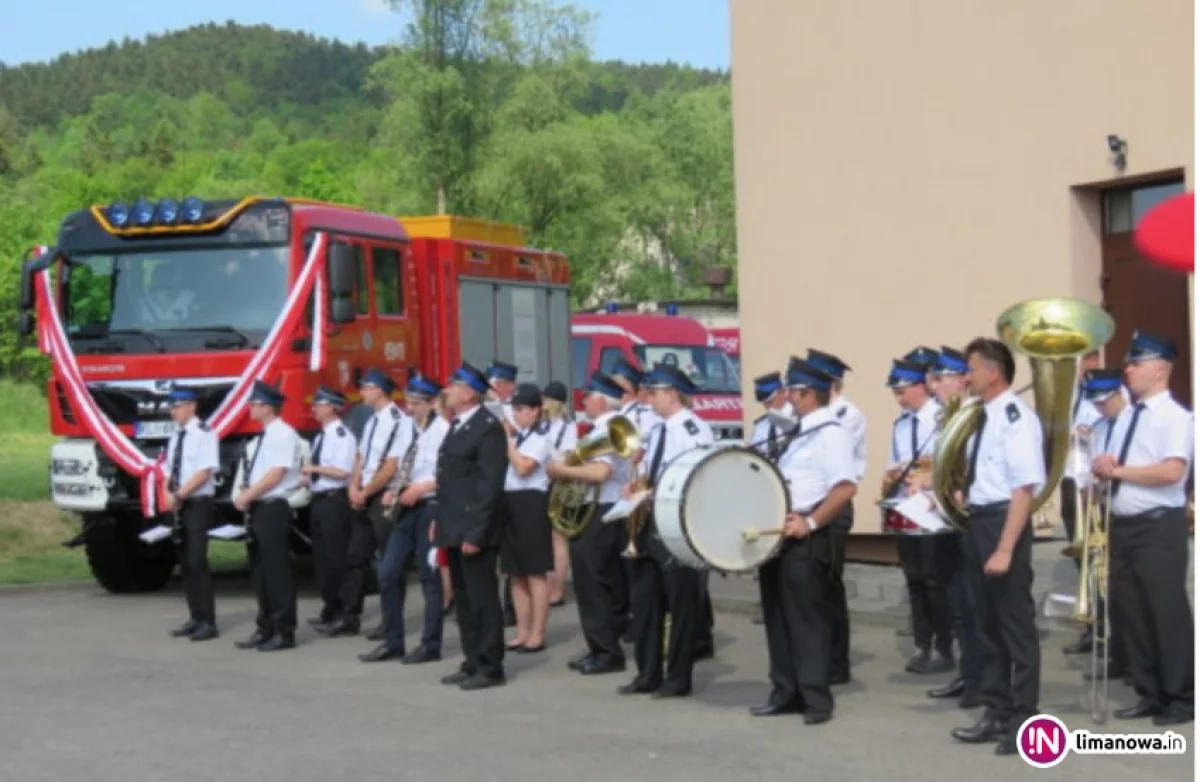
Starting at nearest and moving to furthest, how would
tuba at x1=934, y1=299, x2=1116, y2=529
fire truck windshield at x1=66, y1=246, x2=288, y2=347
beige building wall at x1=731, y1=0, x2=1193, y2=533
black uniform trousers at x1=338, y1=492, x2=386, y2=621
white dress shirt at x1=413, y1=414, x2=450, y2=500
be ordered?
1. tuba at x1=934, y1=299, x2=1116, y2=529
2. white dress shirt at x1=413, y1=414, x2=450, y2=500
3. black uniform trousers at x1=338, y1=492, x2=386, y2=621
4. beige building wall at x1=731, y1=0, x2=1193, y2=533
5. fire truck windshield at x1=66, y1=246, x2=288, y2=347

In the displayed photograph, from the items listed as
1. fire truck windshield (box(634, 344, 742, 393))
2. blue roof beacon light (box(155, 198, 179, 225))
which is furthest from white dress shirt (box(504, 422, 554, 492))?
fire truck windshield (box(634, 344, 742, 393))

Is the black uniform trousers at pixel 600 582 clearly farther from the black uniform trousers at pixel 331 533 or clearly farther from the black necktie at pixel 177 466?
the black necktie at pixel 177 466

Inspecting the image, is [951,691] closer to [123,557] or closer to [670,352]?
[123,557]

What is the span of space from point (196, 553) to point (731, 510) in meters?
5.37

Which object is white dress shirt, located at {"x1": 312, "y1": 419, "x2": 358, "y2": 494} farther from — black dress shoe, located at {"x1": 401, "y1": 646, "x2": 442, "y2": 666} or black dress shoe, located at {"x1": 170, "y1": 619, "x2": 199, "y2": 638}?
black dress shoe, located at {"x1": 401, "y1": 646, "x2": 442, "y2": 666}

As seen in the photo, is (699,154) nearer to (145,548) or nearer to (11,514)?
(11,514)

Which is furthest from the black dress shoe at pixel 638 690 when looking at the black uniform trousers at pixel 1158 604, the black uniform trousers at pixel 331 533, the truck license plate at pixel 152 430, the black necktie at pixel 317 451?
the truck license plate at pixel 152 430

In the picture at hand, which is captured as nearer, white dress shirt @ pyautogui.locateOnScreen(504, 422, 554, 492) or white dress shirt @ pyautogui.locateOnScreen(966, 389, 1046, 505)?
white dress shirt @ pyautogui.locateOnScreen(966, 389, 1046, 505)

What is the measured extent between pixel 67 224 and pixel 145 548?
2.86 meters

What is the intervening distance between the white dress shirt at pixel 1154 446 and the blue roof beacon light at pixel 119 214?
9.54 meters

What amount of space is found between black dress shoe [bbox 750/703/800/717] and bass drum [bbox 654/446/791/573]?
80 centimetres

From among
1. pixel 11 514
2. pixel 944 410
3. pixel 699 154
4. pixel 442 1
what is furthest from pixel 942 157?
pixel 699 154

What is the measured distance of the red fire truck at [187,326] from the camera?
1614 cm

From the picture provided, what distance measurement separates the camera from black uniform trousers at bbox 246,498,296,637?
1343cm
